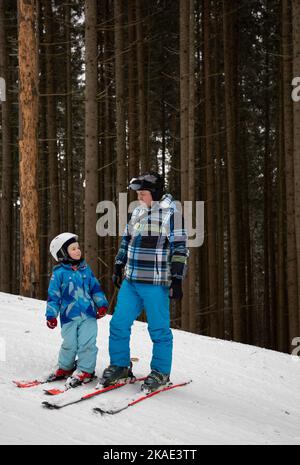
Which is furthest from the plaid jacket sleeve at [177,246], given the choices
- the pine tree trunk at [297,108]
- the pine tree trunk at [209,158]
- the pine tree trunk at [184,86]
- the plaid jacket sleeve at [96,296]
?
the pine tree trunk at [209,158]

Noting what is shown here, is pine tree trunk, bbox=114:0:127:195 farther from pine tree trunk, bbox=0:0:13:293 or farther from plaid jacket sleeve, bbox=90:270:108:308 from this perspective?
plaid jacket sleeve, bbox=90:270:108:308

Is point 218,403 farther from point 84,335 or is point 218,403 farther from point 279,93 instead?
point 279,93

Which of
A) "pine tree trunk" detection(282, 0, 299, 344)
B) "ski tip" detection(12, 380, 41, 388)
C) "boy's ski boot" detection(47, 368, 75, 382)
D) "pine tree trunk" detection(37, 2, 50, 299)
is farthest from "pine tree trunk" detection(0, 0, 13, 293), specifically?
"ski tip" detection(12, 380, 41, 388)

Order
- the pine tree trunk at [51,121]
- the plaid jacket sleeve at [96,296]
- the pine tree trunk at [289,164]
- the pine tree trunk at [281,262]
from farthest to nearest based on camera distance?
the pine tree trunk at [281,262] < the pine tree trunk at [51,121] < the pine tree trunk at [289,164] < the plaid jacket sleeve at [96,296]

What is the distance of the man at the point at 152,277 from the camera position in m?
4.07

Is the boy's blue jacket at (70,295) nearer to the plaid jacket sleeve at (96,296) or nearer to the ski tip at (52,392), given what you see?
the plaid jacket sleeve at (96,296)

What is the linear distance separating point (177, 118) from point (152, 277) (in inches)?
585

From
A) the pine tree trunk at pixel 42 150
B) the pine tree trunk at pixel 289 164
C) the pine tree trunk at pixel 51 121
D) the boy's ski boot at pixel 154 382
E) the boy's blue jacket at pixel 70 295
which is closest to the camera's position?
the boy's ski boot at pixel 154 382

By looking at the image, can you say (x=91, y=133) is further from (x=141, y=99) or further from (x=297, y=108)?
(x=141, y=99)

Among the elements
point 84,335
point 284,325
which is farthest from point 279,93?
point 84,335

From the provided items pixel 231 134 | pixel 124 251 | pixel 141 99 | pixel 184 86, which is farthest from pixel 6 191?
pixel 124 251

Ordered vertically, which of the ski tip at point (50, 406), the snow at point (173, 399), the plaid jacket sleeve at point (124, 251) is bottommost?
the snow at point (173, 399)

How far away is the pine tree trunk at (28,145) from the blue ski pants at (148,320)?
17.3 ft

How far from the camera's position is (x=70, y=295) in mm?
4109
